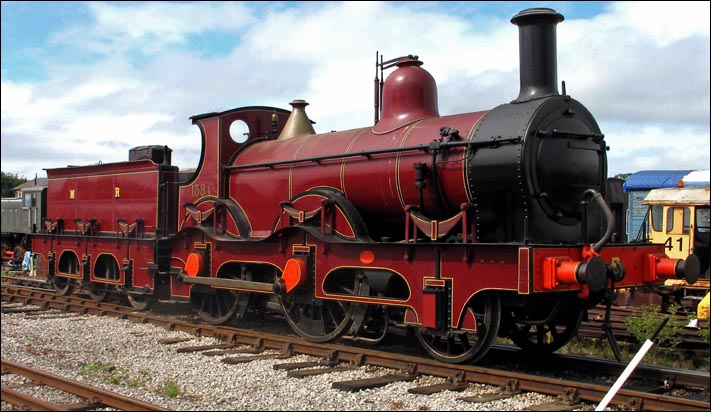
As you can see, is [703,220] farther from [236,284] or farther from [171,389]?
[171,389]

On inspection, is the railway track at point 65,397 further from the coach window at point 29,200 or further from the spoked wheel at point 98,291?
the coach window at point 29,200

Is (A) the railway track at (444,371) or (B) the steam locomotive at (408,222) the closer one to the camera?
(A) the railway track at (444,371)

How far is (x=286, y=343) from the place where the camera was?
31.2 ft

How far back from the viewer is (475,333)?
8414 millimetres

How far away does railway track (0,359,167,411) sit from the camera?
635 centimetres

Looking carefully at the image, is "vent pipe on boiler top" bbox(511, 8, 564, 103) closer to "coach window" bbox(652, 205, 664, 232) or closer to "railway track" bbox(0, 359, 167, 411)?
"railway track" bbox(0, 359, 167, 411)

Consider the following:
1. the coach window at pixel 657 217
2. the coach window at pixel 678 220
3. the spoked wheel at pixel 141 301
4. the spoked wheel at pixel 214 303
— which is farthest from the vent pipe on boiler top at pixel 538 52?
the coach window at pixel 657 217

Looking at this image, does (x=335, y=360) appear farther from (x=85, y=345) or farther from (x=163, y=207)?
(x=163, y=207)

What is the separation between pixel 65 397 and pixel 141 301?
6.95 metres

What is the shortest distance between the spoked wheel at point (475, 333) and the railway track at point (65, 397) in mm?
3620

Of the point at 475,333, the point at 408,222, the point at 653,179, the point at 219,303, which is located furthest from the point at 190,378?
the point at 653,179

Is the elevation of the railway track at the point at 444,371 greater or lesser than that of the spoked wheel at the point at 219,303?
lesser

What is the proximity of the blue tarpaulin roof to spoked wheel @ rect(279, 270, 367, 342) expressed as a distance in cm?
1376

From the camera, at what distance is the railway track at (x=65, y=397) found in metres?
6.35
